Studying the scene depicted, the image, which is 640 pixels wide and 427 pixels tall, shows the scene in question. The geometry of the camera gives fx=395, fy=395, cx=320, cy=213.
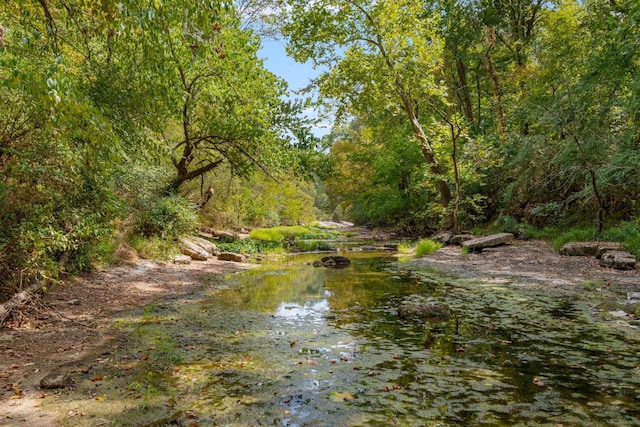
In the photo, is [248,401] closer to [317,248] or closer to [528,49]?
[317,248]

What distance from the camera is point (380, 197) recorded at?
1078 inches

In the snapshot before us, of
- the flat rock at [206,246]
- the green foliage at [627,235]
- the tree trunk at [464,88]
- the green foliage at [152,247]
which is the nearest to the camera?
the green foliage at [627,235]

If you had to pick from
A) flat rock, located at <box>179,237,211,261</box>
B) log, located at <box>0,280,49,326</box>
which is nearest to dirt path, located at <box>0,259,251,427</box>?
log, located at <box>0,280,49,326</box>

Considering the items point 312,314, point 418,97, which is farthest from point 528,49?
point 312,314

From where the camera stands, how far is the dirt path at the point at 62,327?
11.6ft

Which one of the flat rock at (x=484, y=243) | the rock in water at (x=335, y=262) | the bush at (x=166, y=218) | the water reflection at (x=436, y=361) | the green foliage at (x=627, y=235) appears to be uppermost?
the bush at (x=166, y=218)

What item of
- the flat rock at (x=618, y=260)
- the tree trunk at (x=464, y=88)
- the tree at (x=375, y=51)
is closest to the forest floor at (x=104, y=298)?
the flat rock at (x=618, y=260)

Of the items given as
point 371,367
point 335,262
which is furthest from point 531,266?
A: point 371,367

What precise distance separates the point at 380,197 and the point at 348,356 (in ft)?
76.3

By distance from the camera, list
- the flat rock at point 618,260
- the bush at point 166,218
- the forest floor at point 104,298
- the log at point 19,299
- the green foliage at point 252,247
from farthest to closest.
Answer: the green foliage at point 252,247, the bush at point 166,218, the flat rock at point 618,260, the log at point 19,299, the forest floor at point 104,298

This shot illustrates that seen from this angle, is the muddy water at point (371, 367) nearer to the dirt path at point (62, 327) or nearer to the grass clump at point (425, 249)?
the dirt path at point (62, 327)

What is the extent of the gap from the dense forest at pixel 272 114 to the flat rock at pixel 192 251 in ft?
2.11

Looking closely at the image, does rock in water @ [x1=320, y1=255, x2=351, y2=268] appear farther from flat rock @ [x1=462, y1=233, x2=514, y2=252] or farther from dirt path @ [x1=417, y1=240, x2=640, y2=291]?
flat rock @ [x1=462, y1=233, x2=514, y2=252]

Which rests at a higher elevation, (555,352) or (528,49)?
(528,49)
